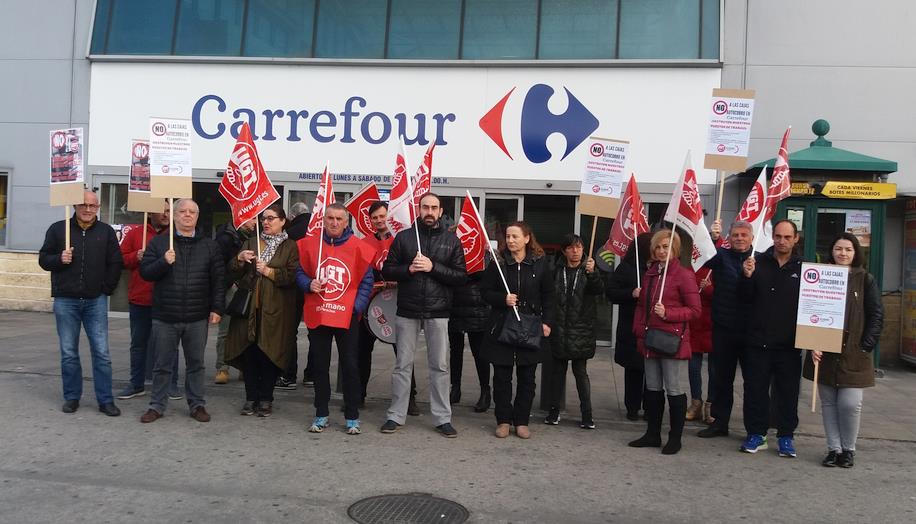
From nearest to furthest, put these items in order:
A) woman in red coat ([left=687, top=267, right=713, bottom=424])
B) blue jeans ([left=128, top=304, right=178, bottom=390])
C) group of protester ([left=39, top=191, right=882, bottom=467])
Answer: group of protester ([left=39, top=191, right=882, bottom=467])
woman in red coat ([left=687, top=267, right=713, bottom=424])
blue jeans ([left=128, top=304, right=178, bottom=390])

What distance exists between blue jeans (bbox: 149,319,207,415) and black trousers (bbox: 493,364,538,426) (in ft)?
8.56

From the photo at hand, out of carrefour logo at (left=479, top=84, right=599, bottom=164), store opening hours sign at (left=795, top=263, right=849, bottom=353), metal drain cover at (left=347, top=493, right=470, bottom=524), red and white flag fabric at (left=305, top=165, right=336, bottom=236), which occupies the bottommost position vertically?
metal drain cover at (left=347, top=493, right=470, bottom=524)

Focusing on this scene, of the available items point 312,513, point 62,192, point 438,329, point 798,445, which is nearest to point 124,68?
point 62,192

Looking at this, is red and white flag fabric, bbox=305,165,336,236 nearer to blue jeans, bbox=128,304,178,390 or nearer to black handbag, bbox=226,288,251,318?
black handbag, bbox=226,288,251,318

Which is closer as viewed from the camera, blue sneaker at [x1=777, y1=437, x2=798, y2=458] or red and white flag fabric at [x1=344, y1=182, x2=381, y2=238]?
blue sneaker at [x1=777, y1=437, x2=798, y2=458]

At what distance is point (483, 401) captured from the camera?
24.8 feet

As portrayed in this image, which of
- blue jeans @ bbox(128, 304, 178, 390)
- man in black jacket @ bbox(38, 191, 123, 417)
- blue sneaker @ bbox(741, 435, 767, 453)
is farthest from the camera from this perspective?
blue jeans @ bbox(128, 304, 178, 390)

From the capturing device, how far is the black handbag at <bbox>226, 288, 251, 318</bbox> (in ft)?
22.7

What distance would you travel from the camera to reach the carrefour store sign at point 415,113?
1188cm

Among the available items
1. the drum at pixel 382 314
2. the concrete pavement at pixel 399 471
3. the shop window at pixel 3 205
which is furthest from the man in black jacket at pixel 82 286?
the shop window at pixel 3 205

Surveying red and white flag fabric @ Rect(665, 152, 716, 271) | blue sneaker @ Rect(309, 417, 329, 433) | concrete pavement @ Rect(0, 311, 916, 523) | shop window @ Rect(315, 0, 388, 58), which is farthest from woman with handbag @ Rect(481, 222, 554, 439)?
shop window @ Rect(315, 0, 388, 58)

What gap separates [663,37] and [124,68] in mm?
9155

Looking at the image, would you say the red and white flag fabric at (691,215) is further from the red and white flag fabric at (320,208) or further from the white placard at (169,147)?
the white placard at (169,147)

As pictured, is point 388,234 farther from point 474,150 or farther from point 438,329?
point 474,150
